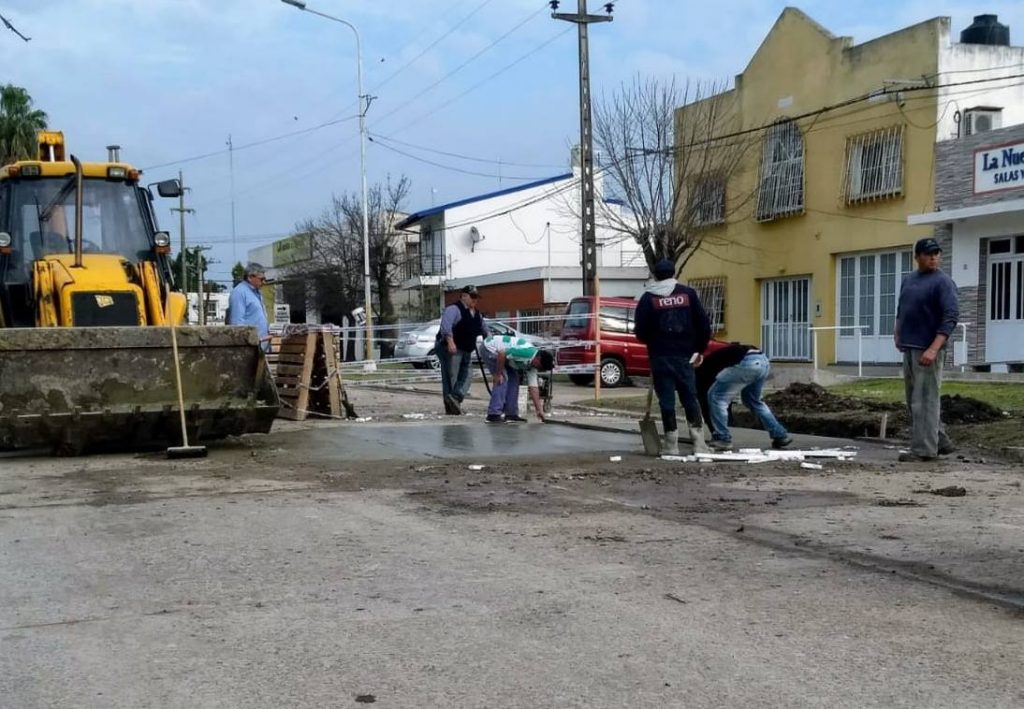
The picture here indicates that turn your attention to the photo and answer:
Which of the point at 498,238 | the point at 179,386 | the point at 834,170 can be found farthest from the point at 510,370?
the point at 498,238

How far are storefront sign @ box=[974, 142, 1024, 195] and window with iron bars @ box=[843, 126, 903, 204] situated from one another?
7.34 ft

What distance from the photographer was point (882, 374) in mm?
22141

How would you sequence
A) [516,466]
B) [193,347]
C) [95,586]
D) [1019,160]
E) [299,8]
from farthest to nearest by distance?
[299,8] < [1019,160] < [193,347] < [516,466] < [95,586]

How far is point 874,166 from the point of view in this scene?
23.9 meters

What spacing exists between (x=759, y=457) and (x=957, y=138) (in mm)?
15308

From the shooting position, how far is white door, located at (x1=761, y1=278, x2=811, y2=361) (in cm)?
2650

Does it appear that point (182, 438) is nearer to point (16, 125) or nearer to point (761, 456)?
point (761, 456)

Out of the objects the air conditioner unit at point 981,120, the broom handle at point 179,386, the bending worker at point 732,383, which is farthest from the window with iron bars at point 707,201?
the broom handle at point 179,386

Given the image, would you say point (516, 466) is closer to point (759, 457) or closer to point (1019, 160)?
point (759, 457)

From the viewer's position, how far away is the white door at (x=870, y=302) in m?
23.6

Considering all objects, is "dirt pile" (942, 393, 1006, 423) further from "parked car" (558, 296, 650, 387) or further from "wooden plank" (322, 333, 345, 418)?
"parked car" (558, 296, 650, 387)

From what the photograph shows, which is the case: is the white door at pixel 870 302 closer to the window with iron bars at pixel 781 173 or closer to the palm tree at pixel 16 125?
the window with iron bars at pixel 781 173

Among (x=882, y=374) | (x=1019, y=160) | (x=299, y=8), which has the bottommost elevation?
(x=882, y=374)

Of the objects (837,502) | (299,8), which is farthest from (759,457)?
(299,8)
